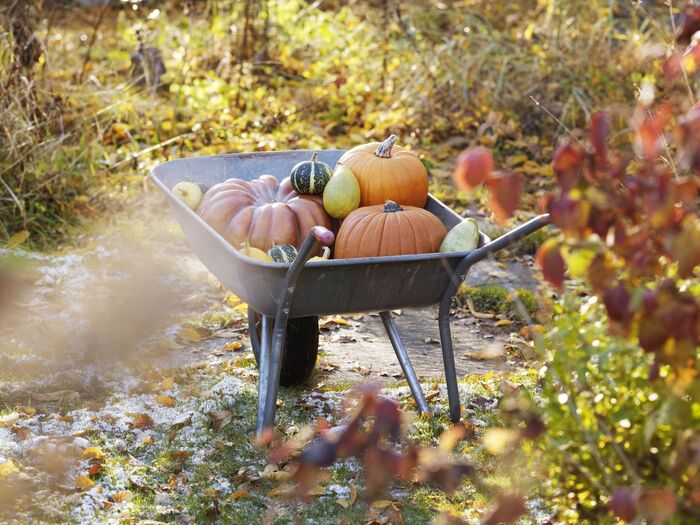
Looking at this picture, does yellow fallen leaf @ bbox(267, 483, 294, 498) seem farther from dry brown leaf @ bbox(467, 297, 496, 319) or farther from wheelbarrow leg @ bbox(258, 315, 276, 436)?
dry brown leaf @ bbox(467, 297, 496, 319)

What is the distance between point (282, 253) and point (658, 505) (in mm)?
1874

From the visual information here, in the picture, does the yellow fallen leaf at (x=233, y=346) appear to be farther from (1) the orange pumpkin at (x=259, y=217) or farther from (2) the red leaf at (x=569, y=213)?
(2) the red leaf at (x=569, y=213)

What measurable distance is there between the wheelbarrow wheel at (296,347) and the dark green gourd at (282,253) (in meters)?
0.50

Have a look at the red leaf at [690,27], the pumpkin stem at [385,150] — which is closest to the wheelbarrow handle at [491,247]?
the pumpkin stem at [385,150]

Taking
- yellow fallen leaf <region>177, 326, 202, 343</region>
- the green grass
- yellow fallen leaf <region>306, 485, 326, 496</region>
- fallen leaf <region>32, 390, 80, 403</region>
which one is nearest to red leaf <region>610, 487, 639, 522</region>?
yellow fallen leaf <region>306, 485, 326, 496</region>

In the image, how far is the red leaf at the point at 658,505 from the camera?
5.13 feet

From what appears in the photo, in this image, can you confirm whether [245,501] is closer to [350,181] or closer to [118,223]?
[350,181]

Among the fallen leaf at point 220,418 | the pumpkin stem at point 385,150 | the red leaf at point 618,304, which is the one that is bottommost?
the fallen leaf at point 220,418

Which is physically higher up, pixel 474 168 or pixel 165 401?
pixel 474 168

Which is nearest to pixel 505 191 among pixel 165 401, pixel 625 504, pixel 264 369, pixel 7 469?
pixel 625 504

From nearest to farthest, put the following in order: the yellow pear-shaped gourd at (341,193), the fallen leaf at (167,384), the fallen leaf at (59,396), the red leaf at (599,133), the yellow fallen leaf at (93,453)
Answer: the red leaf at (599,133) < the yellow fallen leaf at (93,453) < the yellow pear-shaped gourd at (341,193) < the fallen leaf at (59,396) < the fallen leaf at (167,384)

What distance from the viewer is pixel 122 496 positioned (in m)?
2.97

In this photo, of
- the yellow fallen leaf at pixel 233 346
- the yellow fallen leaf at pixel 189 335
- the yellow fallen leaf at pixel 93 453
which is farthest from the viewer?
the yellow fallen leaf at pixel 189 335

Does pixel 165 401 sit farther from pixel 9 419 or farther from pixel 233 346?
pixel 233 346
